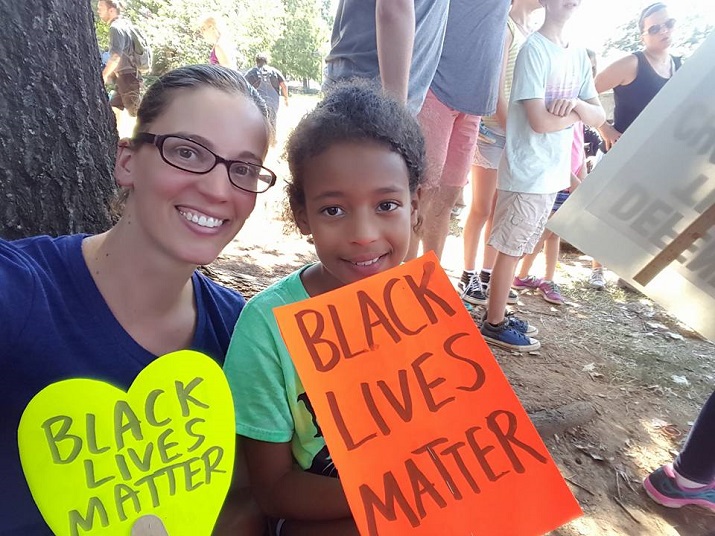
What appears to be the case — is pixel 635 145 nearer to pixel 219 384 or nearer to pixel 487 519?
pixel 487 519

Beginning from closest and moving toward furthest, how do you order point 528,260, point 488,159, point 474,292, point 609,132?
point 488,159 → point 474,292 → point 609,132 → point 528,260

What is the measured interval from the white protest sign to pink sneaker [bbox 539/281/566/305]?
2489mm

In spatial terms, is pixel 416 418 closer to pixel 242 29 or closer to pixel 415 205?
pixel 415 205

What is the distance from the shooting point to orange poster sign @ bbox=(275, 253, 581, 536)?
69 centimetres

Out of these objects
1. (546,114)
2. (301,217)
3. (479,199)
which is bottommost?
(479,199)

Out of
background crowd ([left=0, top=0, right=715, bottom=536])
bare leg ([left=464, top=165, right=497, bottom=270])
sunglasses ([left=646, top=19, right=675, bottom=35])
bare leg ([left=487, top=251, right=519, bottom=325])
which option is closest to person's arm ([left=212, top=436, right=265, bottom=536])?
background crowd ([left=0, top=0, right=715, bottom=536])

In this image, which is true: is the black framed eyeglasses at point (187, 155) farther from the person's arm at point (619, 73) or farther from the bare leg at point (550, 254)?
the bare leg at point (550, 254)

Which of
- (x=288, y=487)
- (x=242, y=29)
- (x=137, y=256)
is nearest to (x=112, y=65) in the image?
(x=137, y=256)

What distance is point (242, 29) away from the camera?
1764 cm

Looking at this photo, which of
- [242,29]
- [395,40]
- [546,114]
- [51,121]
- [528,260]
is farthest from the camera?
[242,29]

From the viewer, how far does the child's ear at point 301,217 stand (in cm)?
108

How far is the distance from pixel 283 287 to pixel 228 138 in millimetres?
332

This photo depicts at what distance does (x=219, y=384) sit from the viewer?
724 mm

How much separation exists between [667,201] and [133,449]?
39.3 inches
